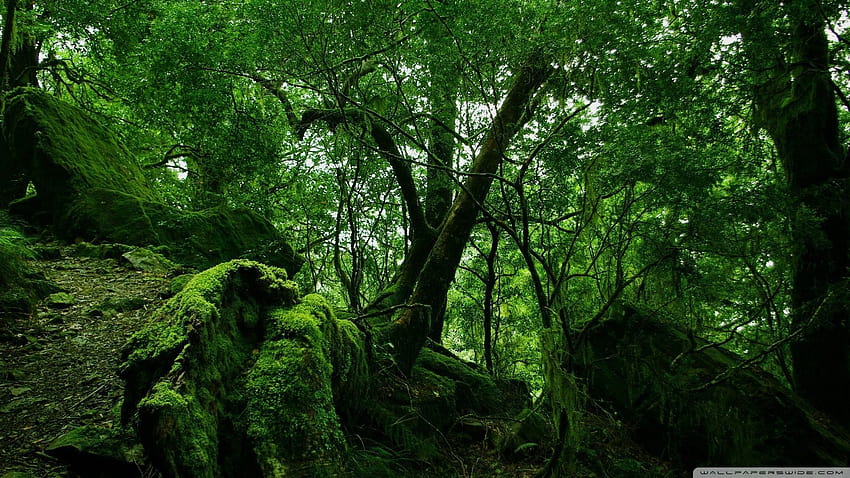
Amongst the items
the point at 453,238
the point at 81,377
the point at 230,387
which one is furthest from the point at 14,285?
the point at 453,238

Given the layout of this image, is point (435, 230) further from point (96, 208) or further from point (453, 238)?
point (96, 208)

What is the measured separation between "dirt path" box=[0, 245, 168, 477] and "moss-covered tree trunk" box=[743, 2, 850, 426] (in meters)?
8.07

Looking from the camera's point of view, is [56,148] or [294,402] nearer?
[294,402]

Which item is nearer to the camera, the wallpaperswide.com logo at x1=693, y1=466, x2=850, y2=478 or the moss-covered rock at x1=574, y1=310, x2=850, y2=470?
the wallpaperswide.com logo at x1=693, y1=466, x2=850, y2=478

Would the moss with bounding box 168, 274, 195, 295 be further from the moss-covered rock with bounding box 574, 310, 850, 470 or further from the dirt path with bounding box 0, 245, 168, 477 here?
the moss-covered rock with bounding box 574, 310, 850, 470

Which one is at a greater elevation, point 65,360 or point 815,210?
point 815,210

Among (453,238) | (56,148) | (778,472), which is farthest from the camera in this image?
(56,148)

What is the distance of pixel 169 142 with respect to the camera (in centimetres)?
1148

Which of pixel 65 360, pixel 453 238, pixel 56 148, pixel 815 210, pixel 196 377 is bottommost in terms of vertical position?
pixel 65 360

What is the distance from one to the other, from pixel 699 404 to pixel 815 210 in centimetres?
343

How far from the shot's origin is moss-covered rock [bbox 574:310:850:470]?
578 centimetres

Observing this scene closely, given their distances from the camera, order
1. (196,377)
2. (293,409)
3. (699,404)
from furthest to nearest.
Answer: (699,404) < (293,409) < (196,377)

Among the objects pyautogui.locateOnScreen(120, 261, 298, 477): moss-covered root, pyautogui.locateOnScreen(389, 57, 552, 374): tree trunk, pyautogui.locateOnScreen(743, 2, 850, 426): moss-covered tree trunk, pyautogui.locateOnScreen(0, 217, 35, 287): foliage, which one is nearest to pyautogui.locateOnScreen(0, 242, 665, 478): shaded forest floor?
pyautogui.locateOnScreen(0, 217, 35, 287): foliage

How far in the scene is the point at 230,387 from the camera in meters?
2.62
